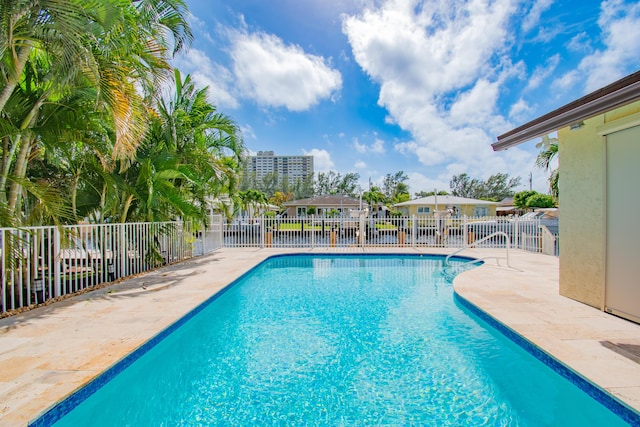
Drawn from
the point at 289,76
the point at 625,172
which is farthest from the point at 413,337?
the point at 289,76

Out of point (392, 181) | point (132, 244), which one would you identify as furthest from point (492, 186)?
point (132, 244)

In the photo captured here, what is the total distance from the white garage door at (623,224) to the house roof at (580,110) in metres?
0.75

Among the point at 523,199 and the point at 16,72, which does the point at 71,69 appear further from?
the point at 523,199

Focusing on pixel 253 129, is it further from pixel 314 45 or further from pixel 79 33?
pixel 79 33

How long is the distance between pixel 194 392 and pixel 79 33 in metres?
4.34

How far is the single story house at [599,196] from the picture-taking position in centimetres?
409

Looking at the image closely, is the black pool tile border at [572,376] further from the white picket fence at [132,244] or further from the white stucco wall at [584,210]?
the white picket fence at [132,244]

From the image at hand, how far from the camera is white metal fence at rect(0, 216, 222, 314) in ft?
14.6

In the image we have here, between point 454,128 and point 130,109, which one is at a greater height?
point 454,128

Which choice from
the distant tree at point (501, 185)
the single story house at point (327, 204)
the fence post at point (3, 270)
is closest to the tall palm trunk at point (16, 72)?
the fence post at point (3, 270)

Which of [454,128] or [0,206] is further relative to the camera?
[454,128]

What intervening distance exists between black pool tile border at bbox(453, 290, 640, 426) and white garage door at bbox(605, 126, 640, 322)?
1.78m

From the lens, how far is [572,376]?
2.91m

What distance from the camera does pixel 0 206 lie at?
13.6 feet
